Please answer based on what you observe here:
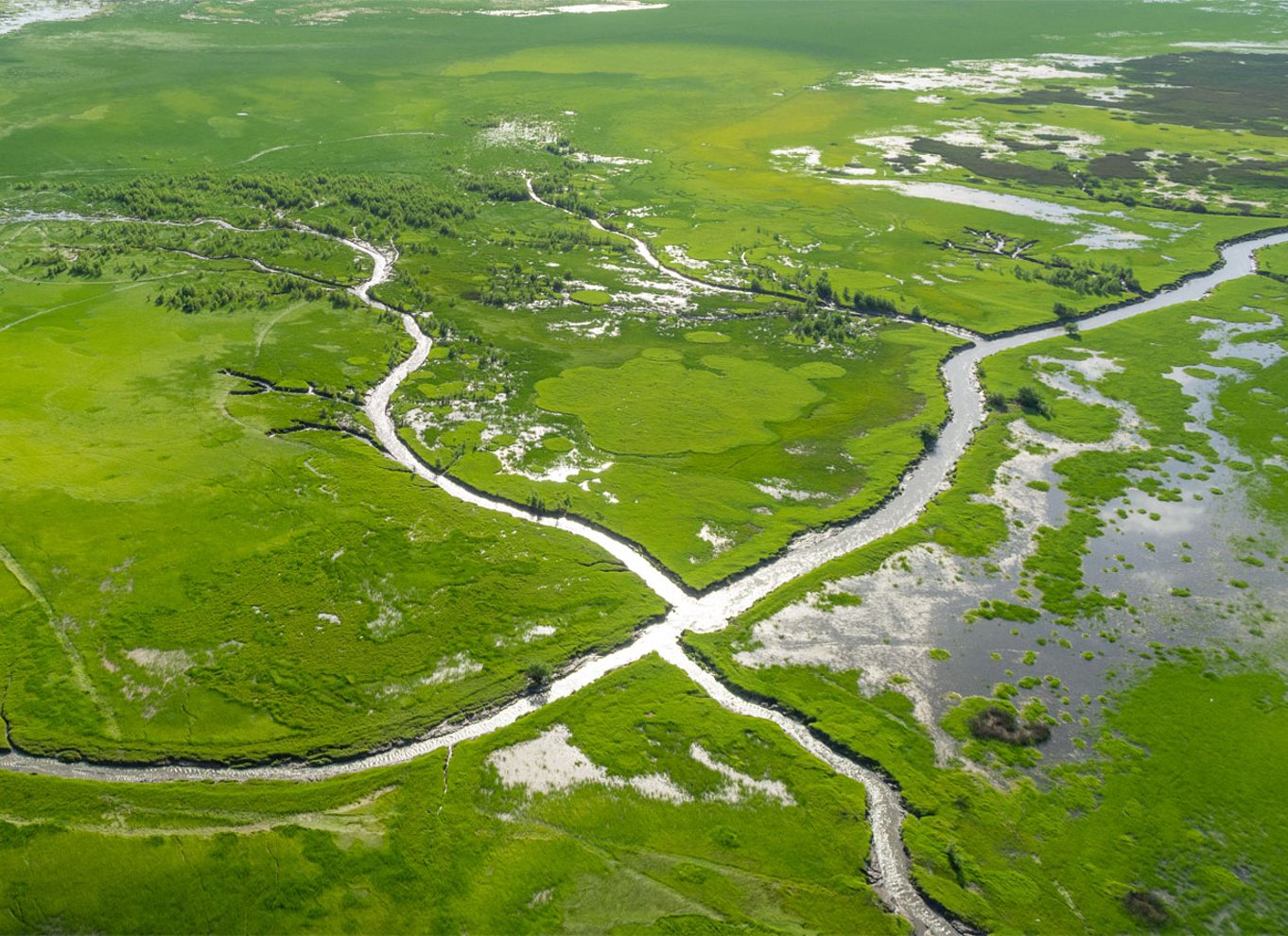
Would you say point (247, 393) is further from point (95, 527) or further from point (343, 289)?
point (343, 289)

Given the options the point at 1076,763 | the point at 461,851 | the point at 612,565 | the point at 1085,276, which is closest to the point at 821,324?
the point at 1085,276

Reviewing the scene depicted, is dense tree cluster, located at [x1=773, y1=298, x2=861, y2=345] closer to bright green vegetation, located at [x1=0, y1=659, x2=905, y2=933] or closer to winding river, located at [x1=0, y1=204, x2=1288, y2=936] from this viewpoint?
winding river, located at [x1=0, y1=204, x2=1288, y2=936]

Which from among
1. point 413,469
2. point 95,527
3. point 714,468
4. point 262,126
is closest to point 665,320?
point 714,468

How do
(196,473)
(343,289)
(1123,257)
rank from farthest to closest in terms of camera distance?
(1123,257)
(343,289)
(196,473)

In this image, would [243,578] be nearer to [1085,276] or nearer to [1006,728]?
[1006,728]

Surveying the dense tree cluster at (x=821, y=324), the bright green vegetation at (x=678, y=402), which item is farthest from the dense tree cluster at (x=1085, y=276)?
the bright green vegetation at (x=678, y=402)

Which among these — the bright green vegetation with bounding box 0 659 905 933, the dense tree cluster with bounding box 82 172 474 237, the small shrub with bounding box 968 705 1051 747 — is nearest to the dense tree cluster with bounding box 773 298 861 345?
the small shrub with bounding box 968 705 1051 747

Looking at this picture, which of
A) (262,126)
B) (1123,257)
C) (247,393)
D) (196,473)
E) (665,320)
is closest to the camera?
(196,473)
